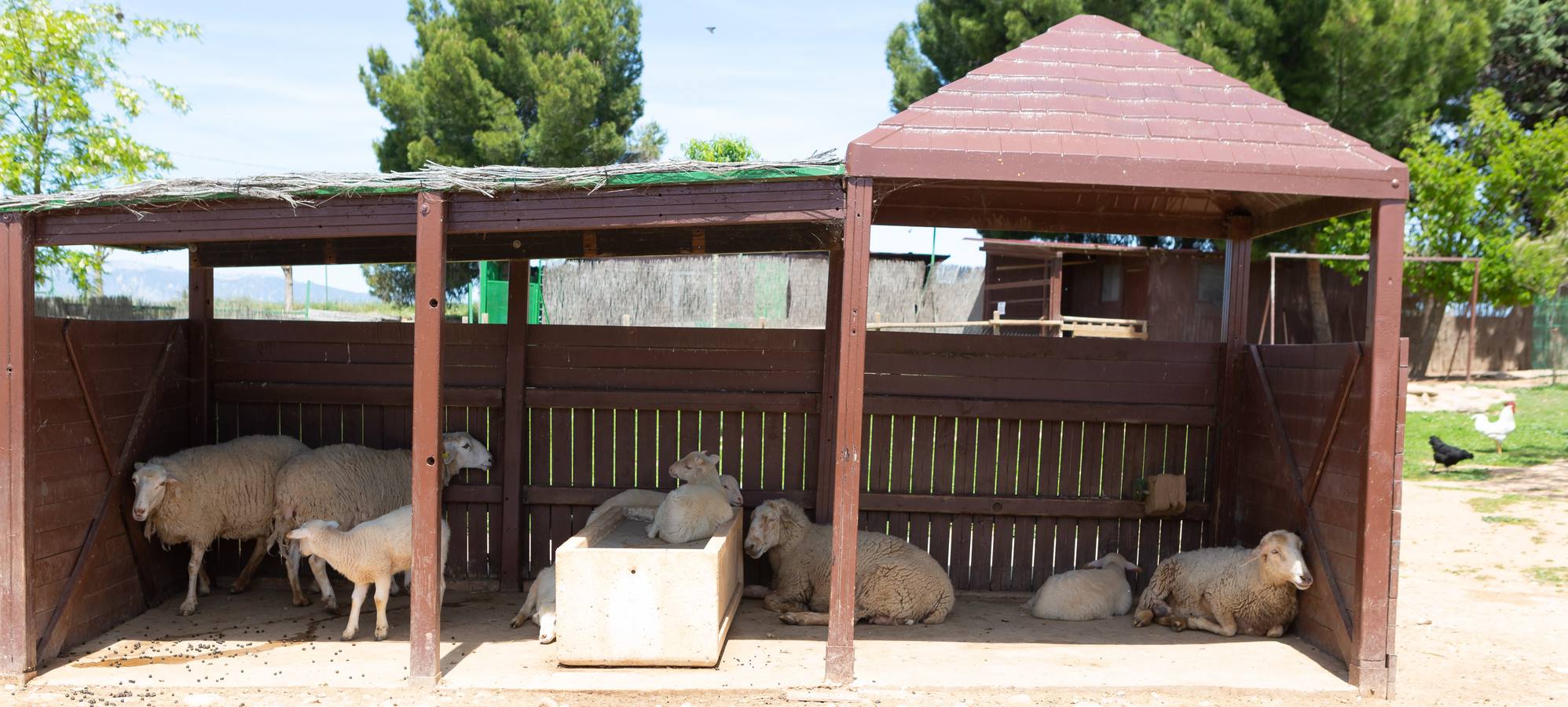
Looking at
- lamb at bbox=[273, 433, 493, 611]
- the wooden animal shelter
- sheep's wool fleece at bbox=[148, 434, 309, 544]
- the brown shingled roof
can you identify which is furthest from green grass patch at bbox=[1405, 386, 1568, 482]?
sheep's wool fleece at bbox=[148, 434, 309, 544]

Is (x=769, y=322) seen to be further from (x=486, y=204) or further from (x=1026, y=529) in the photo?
(x=486, y=204)

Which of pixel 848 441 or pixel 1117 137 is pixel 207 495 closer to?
pixel 848 441

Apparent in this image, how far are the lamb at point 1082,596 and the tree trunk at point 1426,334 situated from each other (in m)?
21.4

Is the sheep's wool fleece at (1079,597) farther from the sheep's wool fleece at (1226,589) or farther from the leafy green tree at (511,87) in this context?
the leafy green tree at (511,87)

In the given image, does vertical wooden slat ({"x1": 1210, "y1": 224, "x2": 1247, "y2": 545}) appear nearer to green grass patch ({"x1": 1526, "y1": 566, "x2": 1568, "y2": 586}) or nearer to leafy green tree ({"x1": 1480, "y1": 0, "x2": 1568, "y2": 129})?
green grass patch ({"x1": 1526, "y1": 566, "x2": 1568, "y2": 586})

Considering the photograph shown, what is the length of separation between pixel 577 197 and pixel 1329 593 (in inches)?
198

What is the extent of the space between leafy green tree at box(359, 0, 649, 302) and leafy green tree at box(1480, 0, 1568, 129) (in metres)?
22.4

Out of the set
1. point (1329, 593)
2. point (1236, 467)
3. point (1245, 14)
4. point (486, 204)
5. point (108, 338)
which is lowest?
point (1329, 593)

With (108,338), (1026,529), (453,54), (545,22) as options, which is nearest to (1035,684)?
(1026,529)

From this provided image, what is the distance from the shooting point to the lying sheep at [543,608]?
6.48m

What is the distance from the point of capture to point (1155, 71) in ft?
22.0

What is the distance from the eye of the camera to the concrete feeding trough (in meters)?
5.95

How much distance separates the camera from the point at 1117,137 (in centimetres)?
605

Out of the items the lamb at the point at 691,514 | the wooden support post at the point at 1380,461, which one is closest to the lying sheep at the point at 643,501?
the lamb at the point at 691,514
